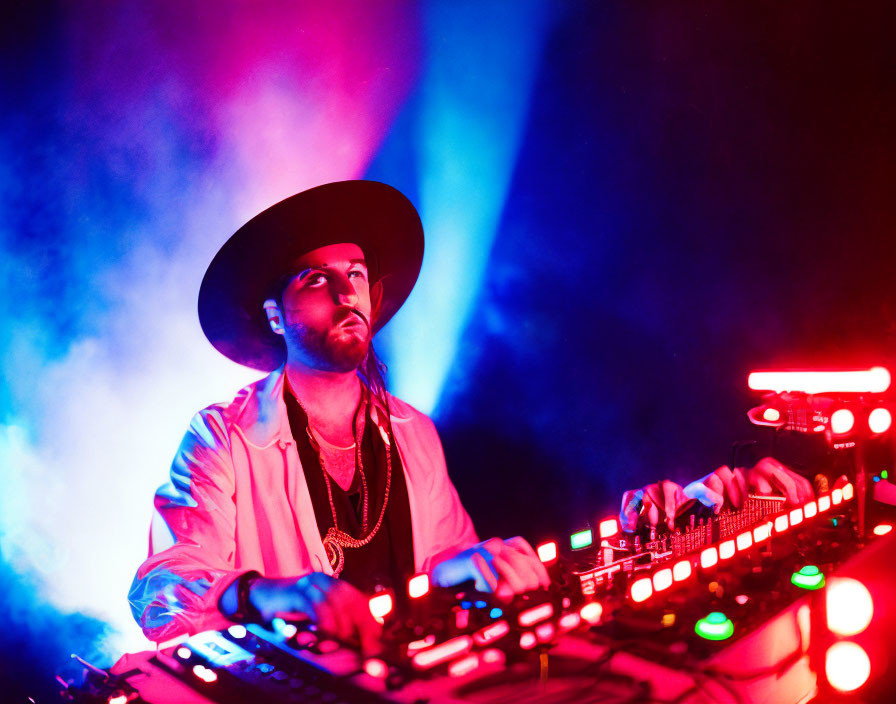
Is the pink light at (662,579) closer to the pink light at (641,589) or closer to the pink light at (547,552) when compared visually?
the pink light at (641,589)

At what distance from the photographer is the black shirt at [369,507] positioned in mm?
2500

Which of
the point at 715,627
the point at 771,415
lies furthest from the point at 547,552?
the point at 771,415

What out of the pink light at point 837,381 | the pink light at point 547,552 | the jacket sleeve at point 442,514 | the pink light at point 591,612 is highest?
the pink light at point 837,381

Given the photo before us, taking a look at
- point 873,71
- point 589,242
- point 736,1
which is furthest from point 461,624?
point 873,71

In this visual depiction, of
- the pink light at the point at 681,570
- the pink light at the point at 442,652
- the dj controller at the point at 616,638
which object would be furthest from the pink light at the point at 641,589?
the pink light at the point at 442,652

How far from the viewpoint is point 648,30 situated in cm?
381

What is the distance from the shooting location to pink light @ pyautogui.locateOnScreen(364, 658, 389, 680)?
1.37 metres

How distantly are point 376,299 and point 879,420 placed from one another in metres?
2.02

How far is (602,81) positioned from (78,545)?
3182mm

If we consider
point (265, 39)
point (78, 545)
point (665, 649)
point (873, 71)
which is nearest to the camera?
point (665, 649)

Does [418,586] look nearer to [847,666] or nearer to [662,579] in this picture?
[662,579]

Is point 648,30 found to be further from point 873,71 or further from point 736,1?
point 873,71

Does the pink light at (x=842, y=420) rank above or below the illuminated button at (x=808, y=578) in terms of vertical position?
above

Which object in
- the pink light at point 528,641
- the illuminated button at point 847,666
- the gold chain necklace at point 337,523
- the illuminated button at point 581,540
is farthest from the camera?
the gold chain necklace at point 337,523
